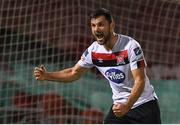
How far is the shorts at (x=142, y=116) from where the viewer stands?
3.46m

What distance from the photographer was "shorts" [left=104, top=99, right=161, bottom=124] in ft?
11.3

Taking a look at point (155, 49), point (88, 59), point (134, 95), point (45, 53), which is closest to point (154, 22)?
point (155, 49)

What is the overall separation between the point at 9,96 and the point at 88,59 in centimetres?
319

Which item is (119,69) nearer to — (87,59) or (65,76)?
(87,59)

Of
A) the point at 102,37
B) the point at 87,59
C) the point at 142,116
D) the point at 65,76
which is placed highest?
the point at 102,37

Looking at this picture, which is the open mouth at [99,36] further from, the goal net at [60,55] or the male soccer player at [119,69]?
the goal net at [60,55]

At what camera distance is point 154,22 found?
668cm

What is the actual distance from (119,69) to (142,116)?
336mm

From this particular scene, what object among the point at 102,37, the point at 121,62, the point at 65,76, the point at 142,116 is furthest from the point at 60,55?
the point at 102,37

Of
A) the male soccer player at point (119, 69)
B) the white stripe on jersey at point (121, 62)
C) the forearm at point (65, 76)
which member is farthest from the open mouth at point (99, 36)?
the forearm at point (65, 76)

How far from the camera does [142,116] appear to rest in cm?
346

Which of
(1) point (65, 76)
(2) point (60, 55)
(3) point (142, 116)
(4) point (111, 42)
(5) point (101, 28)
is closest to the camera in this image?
(5) point (101, 28)

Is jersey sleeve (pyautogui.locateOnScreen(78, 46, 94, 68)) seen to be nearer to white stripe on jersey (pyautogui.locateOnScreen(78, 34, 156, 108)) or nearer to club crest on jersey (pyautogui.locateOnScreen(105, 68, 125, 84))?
white stripe on jersey (pyautogui.locateOnScreen(78, 34, 156, 108))

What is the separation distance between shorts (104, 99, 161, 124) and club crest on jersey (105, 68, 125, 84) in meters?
0.22
